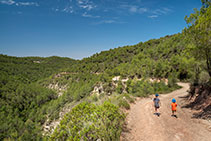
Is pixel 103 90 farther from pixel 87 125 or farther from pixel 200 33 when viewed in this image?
pixel 87 125

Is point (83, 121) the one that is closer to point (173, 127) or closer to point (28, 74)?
point (173, 127)

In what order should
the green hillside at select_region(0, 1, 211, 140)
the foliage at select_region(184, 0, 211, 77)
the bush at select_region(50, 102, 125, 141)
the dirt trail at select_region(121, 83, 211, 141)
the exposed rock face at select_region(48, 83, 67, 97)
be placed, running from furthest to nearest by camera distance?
1. the exposed rock face at select_region(48, 83, 67, 97)
2. the foliage at select_region(184, 0, 211, 77)
3. the dirt trail at select_region(121, 83, 211, 141)
4. the green hillside at select_region(0, 1, 211, 140)
5. the bush at select_region(50, 102, 125, 141)

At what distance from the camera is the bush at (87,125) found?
3406 millimetres

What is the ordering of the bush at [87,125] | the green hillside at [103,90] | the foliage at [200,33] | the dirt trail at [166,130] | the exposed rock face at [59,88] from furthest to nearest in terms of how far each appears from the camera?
the exposed rock face at [59,88] < the foliage at [200,33] < the dirt trail at [166,130] < the green hillside at [103,90] < the bush at [87,125]

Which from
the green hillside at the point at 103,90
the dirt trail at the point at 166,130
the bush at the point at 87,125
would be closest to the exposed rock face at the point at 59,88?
the green hillside at the point at 103,90

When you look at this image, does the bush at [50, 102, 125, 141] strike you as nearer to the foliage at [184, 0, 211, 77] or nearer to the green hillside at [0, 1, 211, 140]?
the green hillside at [0, 1, 211, 140]

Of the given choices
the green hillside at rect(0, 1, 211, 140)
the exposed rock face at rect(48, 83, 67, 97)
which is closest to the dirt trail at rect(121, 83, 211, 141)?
the green hillside at rect(0, 1, 211, 140)

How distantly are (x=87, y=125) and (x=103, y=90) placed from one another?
2600 cm

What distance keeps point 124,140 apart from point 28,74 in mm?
91780

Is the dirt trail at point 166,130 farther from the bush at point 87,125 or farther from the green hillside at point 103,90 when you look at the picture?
the bush at point 87,125

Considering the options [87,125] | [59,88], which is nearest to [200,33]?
[87,125]

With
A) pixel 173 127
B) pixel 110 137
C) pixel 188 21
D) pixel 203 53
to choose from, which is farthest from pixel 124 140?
pixel 188 21

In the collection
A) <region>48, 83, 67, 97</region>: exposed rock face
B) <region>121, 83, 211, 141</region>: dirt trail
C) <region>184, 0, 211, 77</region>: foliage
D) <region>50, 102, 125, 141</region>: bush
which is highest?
<region>184, 0, 211, 77</region>: foliage

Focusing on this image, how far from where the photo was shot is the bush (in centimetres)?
341
